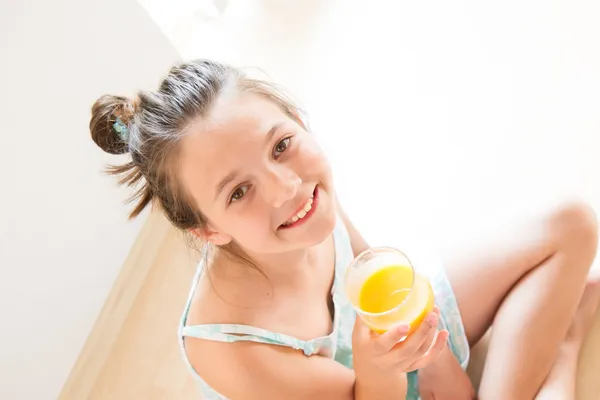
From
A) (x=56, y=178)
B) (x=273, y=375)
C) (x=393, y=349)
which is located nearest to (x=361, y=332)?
(x=393, y=349)

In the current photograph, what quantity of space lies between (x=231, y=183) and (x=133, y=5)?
753 millimetres

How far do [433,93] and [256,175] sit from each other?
0.81 meters

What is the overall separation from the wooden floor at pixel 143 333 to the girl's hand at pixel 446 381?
0.55 m

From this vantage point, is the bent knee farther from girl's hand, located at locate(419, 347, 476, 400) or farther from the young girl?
girl's hand, located at locate(419, 347, 476, 400)

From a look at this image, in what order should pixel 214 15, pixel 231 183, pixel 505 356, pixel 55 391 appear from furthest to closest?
1. pixel 214 15
2. pixel 55 391
3. pixel 505 356
4. pixel 231 183

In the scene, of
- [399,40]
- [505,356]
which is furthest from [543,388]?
[399,40]

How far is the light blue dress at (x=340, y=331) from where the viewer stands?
3.38 feet

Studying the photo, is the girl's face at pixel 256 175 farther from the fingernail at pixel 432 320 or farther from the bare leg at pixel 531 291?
the bare leg at pixel 531 291

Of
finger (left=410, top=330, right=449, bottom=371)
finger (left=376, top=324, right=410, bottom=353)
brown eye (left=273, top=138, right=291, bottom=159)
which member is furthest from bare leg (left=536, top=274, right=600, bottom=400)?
brown eye (left=273, top=138, right=291, bottom=159)

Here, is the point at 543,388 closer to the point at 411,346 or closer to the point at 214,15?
the point at 411,346

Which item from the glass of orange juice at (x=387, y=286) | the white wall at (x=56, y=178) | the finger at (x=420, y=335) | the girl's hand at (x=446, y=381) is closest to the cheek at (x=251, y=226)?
the glass of orange juice at (x=387, y=286)

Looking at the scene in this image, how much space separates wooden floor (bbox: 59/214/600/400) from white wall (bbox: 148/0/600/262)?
0.46m

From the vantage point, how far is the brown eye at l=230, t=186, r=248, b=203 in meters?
0.90

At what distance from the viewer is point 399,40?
168 centimetres
